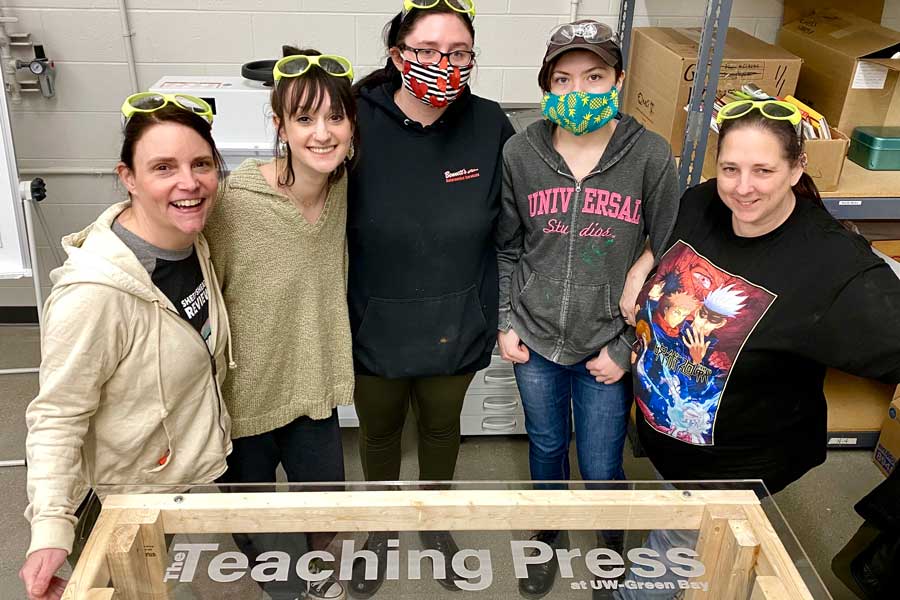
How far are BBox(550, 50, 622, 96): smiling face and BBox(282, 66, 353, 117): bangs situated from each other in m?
0.48

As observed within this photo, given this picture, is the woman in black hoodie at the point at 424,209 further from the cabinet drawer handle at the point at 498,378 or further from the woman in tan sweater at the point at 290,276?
the cabinet drawer handle at the point at 498,378

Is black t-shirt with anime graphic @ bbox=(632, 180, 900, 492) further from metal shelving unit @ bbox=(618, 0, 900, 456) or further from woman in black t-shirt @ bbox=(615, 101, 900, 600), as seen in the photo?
metal shelving unit @ bbox=(618, 0, 900, 456)

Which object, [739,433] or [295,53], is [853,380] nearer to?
[739,433]

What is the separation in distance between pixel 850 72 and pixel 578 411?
1.60 m

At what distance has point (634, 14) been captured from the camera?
293 cm

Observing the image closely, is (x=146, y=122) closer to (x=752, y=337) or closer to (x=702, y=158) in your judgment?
(x=752, y=337)

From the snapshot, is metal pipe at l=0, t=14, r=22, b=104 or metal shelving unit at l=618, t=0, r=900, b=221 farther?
metal pipe at l=0, t=14, r=22, b=104

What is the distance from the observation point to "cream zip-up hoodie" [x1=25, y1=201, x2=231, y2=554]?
44.5 inches

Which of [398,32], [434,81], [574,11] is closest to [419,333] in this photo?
[434,81]

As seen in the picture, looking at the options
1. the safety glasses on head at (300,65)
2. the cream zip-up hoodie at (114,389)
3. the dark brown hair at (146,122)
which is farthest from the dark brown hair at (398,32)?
the cream zip-up hoodie at (114,389)

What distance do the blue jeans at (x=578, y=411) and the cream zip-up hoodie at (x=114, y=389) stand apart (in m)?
0.77

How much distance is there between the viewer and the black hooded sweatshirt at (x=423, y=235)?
5.11ft

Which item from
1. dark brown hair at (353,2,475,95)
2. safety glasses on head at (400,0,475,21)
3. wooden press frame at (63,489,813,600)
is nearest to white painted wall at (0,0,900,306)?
dark brown hair at (353,2,475,95)

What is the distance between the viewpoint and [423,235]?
1.58 meters
